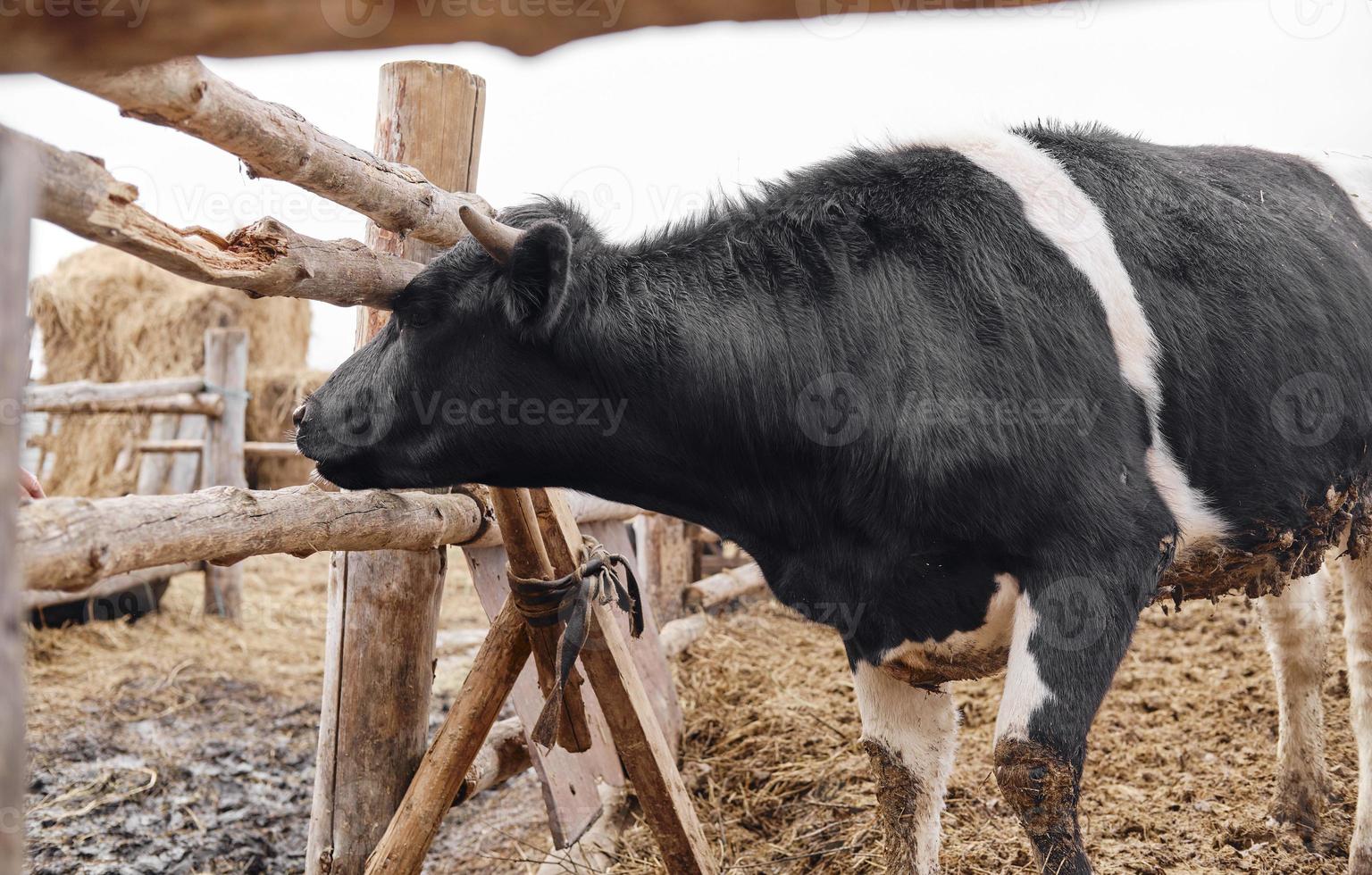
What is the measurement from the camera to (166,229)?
5.57ft

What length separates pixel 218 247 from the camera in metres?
1.93

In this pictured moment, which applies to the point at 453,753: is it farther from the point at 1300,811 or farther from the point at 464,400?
the point at 1300,811

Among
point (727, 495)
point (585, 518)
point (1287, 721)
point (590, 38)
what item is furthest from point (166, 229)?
point (1287, 721)

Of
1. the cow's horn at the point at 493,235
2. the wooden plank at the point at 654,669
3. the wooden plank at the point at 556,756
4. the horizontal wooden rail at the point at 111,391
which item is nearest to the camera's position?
the cow's horn at the point at 493,235

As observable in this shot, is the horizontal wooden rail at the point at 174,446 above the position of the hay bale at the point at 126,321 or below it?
below

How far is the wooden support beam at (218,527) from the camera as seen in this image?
1.33 m

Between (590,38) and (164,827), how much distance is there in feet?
13.0

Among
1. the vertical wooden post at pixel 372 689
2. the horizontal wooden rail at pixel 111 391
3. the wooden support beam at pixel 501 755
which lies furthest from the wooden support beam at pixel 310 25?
the horizontal wooden rail at pixel 111 391

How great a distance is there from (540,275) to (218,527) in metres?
0.83

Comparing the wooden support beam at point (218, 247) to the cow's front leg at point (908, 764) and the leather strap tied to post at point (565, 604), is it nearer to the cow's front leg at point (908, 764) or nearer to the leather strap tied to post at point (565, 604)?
the leather strap tied to post at point (565, 604)

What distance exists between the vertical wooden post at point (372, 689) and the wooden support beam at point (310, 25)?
2190 mm

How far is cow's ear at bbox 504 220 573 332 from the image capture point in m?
2.15

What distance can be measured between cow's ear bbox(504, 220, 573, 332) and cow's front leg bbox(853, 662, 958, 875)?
125cm

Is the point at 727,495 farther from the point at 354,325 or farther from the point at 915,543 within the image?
the point at 354,325
